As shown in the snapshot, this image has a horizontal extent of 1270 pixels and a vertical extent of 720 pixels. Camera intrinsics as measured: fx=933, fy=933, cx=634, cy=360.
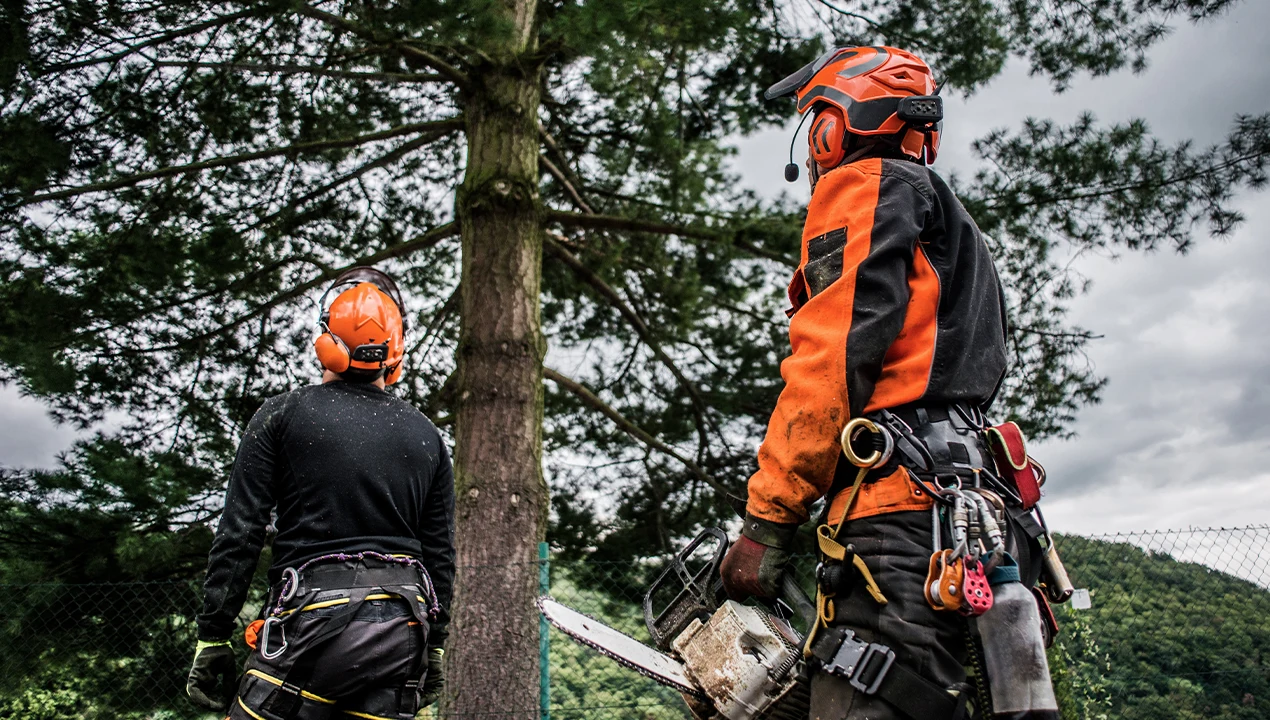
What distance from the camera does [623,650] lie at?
7.06ft

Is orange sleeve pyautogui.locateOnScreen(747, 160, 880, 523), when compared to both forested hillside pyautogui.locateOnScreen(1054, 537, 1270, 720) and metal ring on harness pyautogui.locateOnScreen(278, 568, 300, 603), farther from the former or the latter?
forested hillside pyautogui.locateOnScreen(1054, 537, 1270, 720)

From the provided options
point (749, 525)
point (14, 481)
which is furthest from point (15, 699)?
point (749, 525)

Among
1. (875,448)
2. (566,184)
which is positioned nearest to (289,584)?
(875,448)

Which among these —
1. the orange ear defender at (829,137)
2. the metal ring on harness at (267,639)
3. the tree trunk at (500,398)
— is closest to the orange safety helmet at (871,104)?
the orange ear defender at (829,137)

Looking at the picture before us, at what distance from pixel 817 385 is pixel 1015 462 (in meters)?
0.51

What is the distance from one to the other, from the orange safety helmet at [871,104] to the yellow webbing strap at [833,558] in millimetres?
880

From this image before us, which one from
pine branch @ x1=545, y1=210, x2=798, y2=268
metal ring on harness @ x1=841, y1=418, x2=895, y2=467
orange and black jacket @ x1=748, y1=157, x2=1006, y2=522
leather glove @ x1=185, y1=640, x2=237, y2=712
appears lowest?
leather glove @ x1=185, y1=640, x2=237, y2=712

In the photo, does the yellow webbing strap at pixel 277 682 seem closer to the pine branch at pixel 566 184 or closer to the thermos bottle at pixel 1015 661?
the thermos bottle at pixel 1015 661

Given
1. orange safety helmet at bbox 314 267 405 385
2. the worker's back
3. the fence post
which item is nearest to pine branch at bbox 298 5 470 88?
orange safety helmet at bbox 314 267 405 385

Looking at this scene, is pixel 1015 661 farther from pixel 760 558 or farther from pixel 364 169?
pixel 364 169

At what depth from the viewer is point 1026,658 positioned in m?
1.88

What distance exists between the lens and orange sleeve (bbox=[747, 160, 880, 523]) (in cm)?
206

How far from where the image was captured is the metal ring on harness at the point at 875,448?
78.7 inches

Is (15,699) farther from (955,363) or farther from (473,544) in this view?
(955,363)
